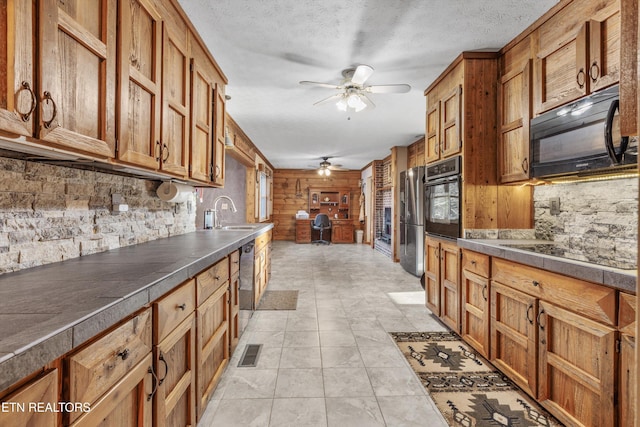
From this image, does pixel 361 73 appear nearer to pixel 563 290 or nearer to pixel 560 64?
pixel 560 64

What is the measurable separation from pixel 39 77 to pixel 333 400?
2.02 meters

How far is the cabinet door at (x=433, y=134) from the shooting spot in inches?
122

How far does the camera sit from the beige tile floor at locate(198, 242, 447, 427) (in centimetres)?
167

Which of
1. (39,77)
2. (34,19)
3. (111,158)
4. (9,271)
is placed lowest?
(9,271)

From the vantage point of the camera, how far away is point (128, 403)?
0.94 meters

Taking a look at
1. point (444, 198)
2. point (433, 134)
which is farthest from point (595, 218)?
point (433, 134)

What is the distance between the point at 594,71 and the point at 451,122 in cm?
114

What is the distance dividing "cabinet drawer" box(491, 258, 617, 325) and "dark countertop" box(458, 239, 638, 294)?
5 centimetres

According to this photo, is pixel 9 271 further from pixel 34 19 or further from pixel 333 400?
pixel 333 400

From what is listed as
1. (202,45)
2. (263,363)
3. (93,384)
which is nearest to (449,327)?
(263,363)

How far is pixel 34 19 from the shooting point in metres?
0.94

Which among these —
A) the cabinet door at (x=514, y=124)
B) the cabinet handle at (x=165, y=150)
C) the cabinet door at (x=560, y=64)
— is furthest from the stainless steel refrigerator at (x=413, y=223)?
the cabinet handle at (x=165, y=150)

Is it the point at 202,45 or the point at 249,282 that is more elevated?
the point at 202,45

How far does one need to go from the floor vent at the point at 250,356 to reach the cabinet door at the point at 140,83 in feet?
4.99
